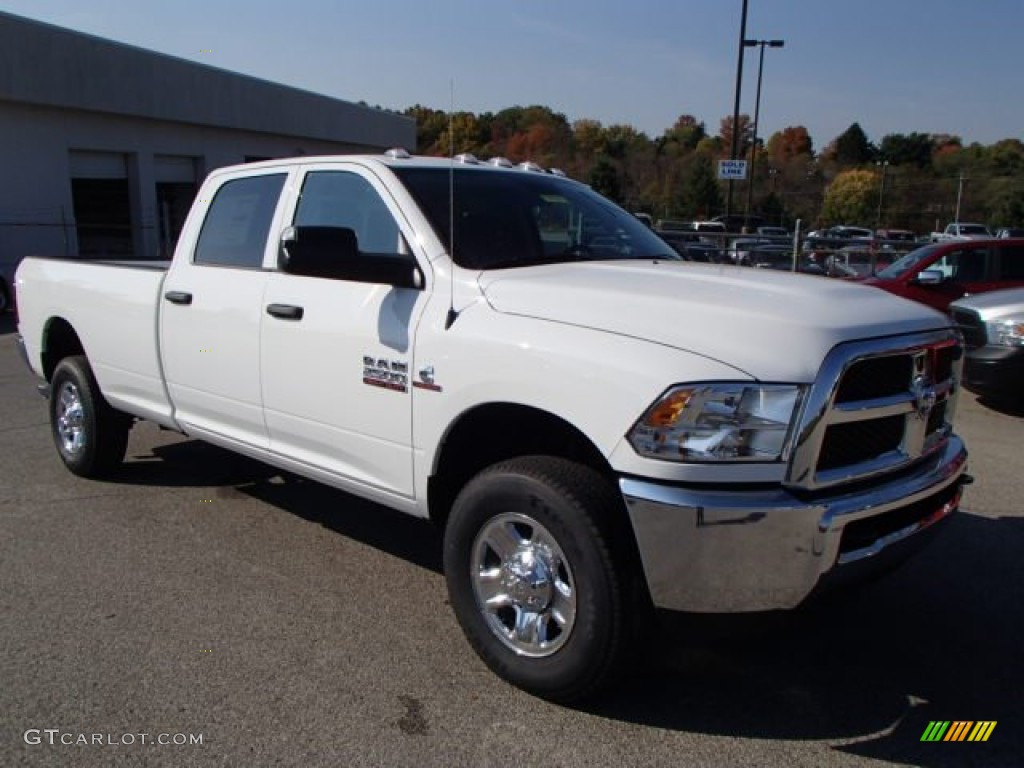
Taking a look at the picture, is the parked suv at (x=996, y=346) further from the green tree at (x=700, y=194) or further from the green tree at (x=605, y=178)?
the green tree at (x=700, y=194)

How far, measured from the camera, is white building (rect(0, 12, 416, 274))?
2209cm

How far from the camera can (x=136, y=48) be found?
85.4ft

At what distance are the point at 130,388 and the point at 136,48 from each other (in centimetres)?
2447

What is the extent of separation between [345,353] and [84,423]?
2928mm

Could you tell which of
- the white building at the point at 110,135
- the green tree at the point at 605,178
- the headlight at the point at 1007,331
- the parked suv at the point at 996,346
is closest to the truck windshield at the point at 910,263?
the parked suv at the point at 996,346

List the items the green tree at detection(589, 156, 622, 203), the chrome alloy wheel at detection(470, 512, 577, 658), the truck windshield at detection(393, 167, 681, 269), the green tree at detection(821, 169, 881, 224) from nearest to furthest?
the chrome alloy wheel at detection(470, 512, 577, 658), the truck windshield at detection(393, 167, 681, 269), the green tree at detection(589, 156, 622, 203), the green tree at detection(821, 169, 881, 224)

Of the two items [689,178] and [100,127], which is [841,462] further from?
[689,178]

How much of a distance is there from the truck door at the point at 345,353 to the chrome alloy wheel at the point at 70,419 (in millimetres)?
2291

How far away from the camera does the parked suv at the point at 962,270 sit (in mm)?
10969

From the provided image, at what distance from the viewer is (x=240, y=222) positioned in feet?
15.7

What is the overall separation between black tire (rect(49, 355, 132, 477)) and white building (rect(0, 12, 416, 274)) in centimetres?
1445

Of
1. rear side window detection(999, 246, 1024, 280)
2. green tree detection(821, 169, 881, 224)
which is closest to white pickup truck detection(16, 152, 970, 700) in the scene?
rear side window detection(999, 246, 1024, 280)

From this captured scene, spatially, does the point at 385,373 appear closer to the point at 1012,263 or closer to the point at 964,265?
the point at 964,265
